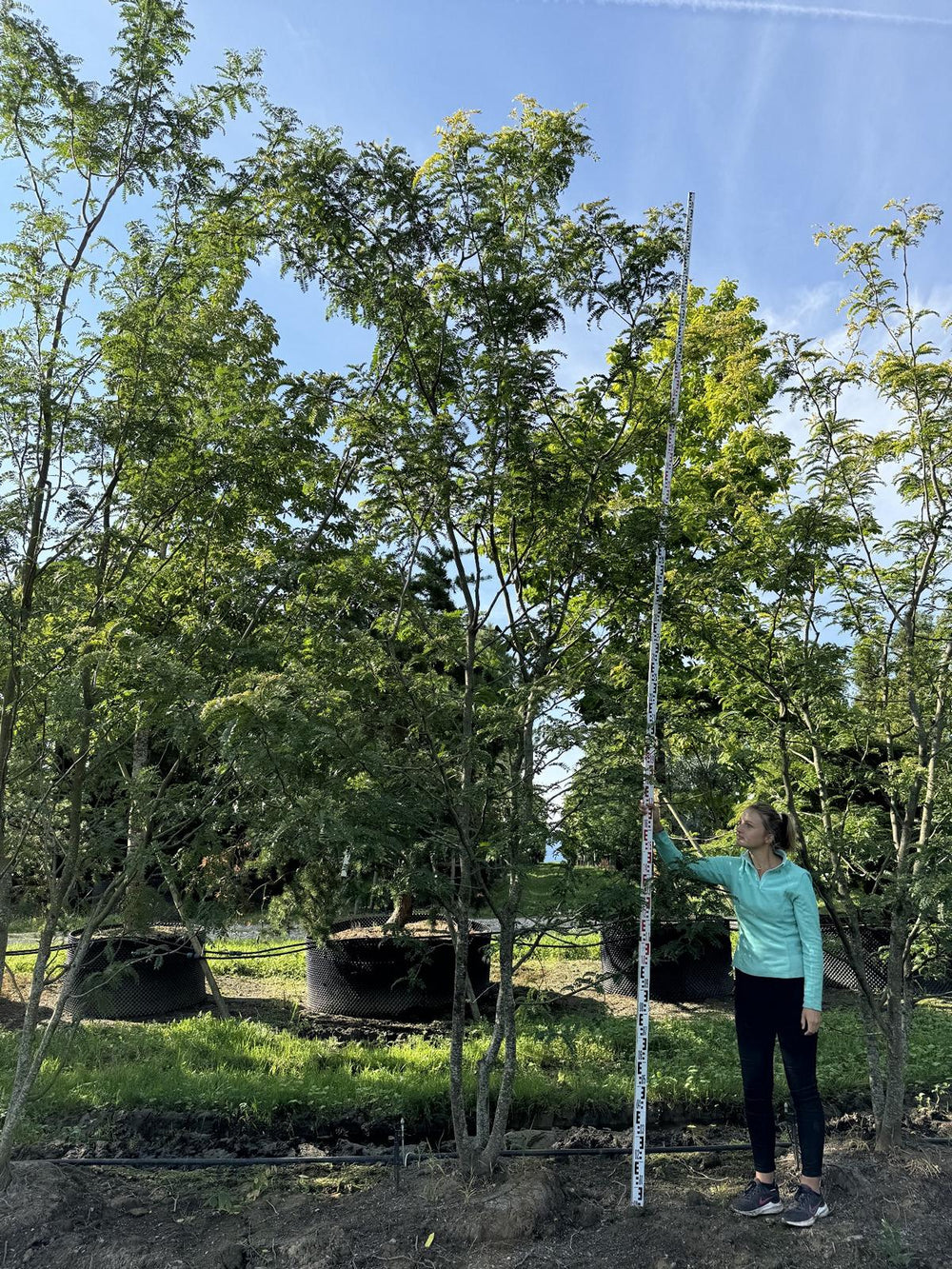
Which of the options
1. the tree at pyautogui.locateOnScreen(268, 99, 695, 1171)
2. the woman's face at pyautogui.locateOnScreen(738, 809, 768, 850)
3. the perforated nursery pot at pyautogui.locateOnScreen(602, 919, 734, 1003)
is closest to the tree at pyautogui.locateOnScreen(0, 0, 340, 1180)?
the tree at pyautogui.locateOnScreen(268, 99, 695, 1171)

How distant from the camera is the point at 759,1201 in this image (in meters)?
3.26

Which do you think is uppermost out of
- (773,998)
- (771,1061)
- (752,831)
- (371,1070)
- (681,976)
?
(752,831)

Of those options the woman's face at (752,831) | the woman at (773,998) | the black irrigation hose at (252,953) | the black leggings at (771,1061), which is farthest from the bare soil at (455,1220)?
the woman's face at (752,831)

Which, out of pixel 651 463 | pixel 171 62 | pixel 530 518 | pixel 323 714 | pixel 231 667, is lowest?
pixel 323 714

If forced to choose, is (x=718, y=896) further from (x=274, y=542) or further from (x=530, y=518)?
(x=274, y=542)

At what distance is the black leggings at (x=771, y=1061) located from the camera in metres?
3.26

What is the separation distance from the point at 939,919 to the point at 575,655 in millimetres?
2030

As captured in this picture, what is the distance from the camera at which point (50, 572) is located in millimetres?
3582

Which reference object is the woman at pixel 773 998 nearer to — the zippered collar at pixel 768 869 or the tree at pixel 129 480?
the zippered collar at pixel 768 869

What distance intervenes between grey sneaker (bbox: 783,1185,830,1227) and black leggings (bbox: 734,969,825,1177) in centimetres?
7

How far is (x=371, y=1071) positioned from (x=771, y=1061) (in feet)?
8.31

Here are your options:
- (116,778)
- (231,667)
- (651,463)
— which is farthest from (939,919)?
(116,778)

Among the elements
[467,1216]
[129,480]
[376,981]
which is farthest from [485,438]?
[376,981]

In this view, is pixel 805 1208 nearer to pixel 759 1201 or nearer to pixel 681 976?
pixel 759 1201
